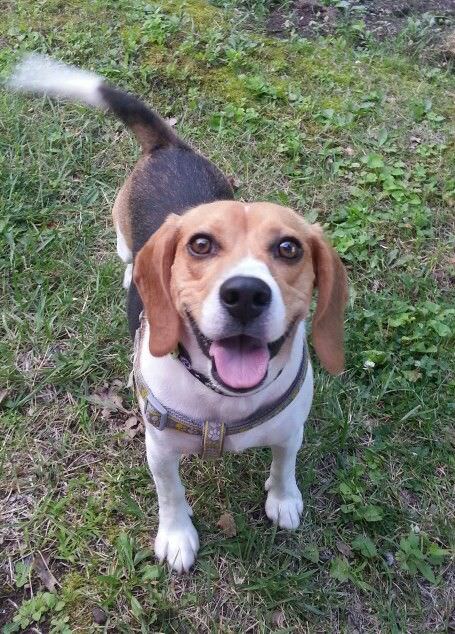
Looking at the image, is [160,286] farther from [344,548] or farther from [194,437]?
[344,548]

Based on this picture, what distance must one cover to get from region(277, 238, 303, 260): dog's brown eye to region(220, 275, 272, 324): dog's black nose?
0.29 meters

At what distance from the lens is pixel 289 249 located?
7.16 feet

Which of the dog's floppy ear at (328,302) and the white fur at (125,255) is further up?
the dog's floppy ear at (328,302)

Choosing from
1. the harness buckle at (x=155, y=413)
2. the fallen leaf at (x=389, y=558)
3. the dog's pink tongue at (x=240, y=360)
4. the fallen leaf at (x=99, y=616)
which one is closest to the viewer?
the dog's pink tongue at (x=240, y=360)

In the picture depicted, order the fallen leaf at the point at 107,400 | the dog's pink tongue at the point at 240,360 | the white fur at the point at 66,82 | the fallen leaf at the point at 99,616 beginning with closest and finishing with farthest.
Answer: the dog's pink tongue at the point at 240,360, the fallen leaf at the point at 99,616, the fallen leaf at the point at 107,400, the white fur at the point at 66,82

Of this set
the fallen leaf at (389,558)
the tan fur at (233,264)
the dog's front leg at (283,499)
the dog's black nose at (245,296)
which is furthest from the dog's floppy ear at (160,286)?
the fallen leaf at (389,558)

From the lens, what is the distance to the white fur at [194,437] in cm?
231

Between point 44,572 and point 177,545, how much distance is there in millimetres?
602

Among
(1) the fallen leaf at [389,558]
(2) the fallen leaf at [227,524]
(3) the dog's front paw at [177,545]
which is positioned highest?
(3) the dog's front paw at [177,545]

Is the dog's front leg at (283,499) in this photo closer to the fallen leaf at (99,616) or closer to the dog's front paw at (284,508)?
the dog's front paw at (284,508)

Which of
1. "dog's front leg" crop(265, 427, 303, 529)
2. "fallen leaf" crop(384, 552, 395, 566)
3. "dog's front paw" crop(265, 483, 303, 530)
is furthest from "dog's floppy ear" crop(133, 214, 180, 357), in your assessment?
"fallen leaf" crop(384, 552, 395, 566)

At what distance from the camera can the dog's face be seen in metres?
1.96

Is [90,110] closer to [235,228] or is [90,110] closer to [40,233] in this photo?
[40,233]

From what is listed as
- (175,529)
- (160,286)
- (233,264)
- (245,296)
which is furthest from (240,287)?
(175,529)
